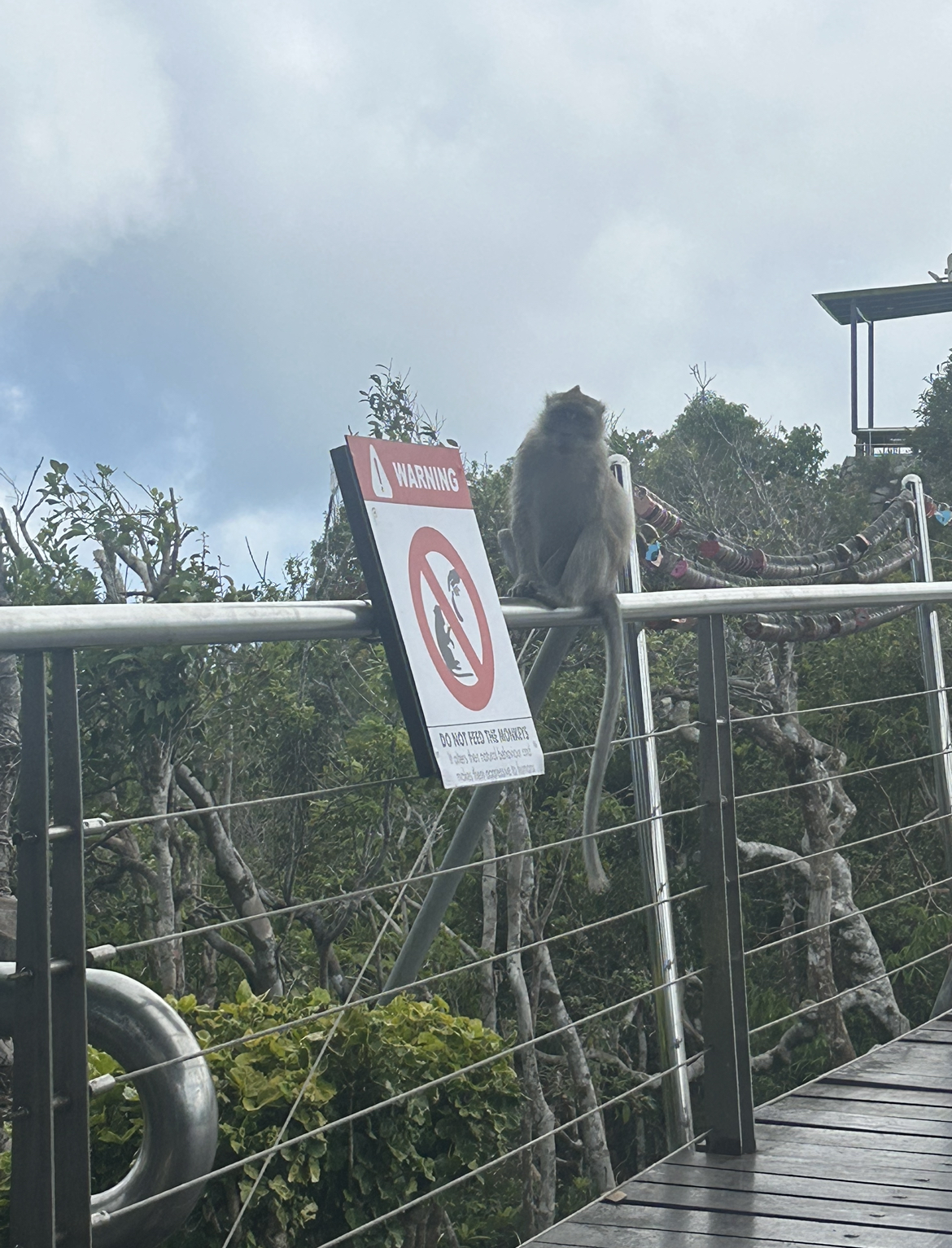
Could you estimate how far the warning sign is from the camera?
1.71 metres

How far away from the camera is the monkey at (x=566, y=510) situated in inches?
125

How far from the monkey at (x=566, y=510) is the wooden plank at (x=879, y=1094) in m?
0.92

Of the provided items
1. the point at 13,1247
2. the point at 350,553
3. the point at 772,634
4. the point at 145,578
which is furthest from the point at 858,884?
the point at 13,1247

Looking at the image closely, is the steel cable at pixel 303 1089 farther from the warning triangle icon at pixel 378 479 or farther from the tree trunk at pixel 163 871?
the tree trunk at pixel 163 871

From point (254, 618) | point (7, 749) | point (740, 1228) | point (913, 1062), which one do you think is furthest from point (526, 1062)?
point (254, 618)

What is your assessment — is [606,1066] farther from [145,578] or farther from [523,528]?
[523,528]

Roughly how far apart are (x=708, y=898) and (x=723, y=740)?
266mm

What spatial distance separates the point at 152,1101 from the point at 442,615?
73cm

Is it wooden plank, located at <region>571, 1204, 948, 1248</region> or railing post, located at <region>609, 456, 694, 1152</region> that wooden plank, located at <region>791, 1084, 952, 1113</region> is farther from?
wooden plank, located at <region>571, 1204, 948, 1248</region>

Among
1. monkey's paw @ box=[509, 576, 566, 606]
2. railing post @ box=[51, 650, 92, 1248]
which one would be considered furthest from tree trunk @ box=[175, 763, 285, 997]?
railing post @ box=[51, 650, 92, 1248]

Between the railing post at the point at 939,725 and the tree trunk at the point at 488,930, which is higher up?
the railing post at the point at 939,725

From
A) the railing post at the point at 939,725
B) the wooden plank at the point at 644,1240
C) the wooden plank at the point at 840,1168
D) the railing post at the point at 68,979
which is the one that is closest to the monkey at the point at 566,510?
the railing post at the point at 939,725

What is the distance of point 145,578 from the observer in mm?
6566

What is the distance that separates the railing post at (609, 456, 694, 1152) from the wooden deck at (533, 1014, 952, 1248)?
0.15 metres
